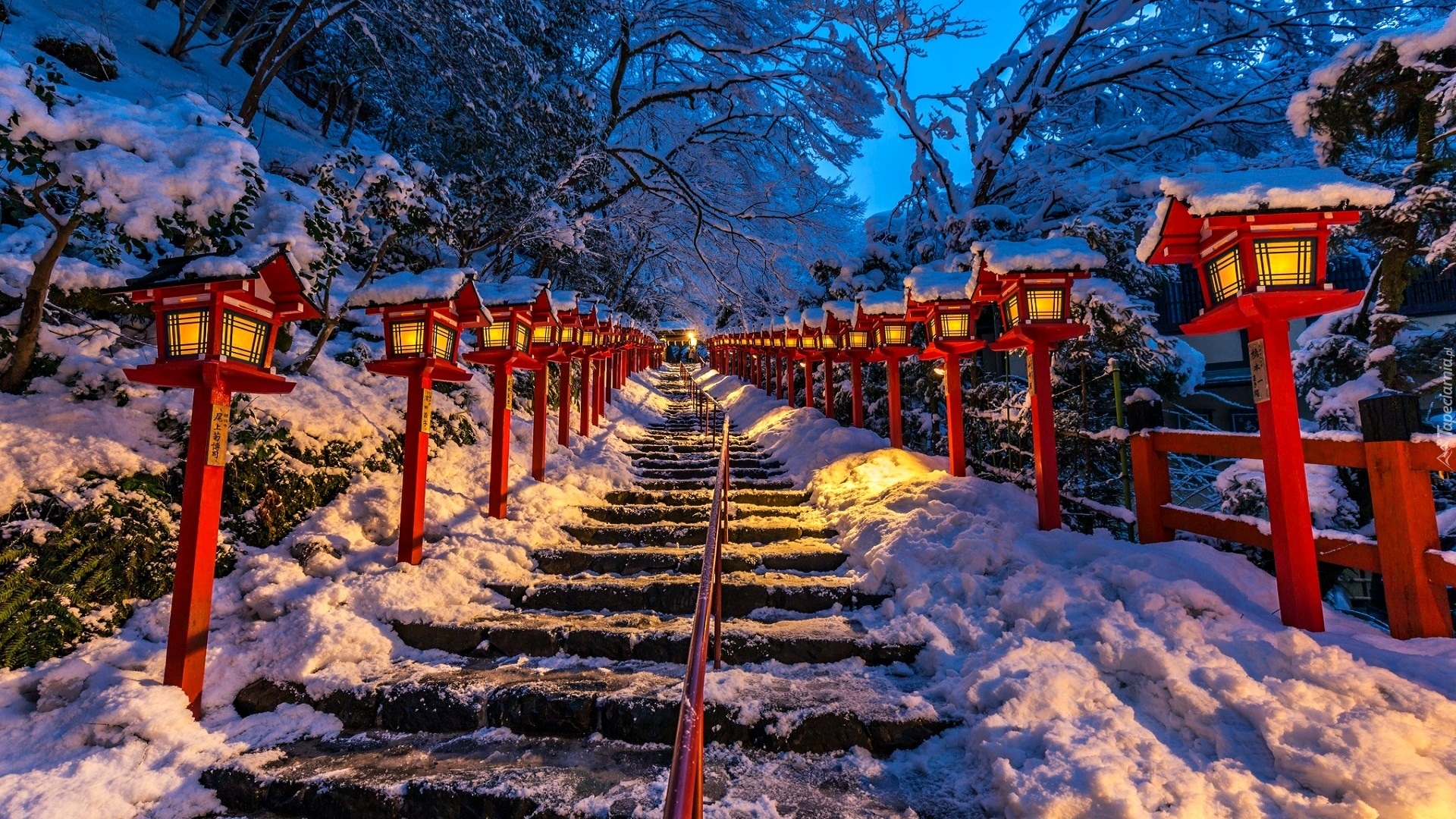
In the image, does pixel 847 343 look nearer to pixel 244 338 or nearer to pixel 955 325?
pixel 955 325

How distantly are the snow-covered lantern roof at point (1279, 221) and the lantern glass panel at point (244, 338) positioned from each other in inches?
242

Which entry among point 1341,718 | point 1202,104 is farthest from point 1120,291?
point 1202,104

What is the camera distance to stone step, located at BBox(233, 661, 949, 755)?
131 inches

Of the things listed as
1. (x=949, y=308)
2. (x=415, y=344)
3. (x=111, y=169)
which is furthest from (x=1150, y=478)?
(x=111, y=169)

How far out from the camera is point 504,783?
2982 mm

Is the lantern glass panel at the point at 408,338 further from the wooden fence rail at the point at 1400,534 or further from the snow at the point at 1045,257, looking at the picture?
the wooden fence rail at the point at 1400,534

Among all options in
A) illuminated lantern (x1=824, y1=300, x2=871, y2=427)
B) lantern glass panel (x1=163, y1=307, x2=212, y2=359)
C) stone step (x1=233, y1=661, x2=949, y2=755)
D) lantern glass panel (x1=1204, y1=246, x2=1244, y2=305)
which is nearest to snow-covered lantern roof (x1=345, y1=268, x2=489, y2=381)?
lantern glass panel (x1=163, y1=307, x2=212, y2=359)

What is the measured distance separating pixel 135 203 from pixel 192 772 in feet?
11.9

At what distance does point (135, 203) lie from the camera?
3848 mm

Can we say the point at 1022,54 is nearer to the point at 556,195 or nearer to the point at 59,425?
the point at 556,195

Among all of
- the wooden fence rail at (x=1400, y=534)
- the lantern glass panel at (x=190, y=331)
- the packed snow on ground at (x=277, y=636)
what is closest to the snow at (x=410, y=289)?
the packed snow on ground at (x=277, y=636)

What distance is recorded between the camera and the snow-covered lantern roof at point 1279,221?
11.0ft

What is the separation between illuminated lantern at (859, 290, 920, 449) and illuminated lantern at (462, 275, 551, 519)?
5150 millimetres

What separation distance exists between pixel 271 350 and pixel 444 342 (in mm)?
1561
